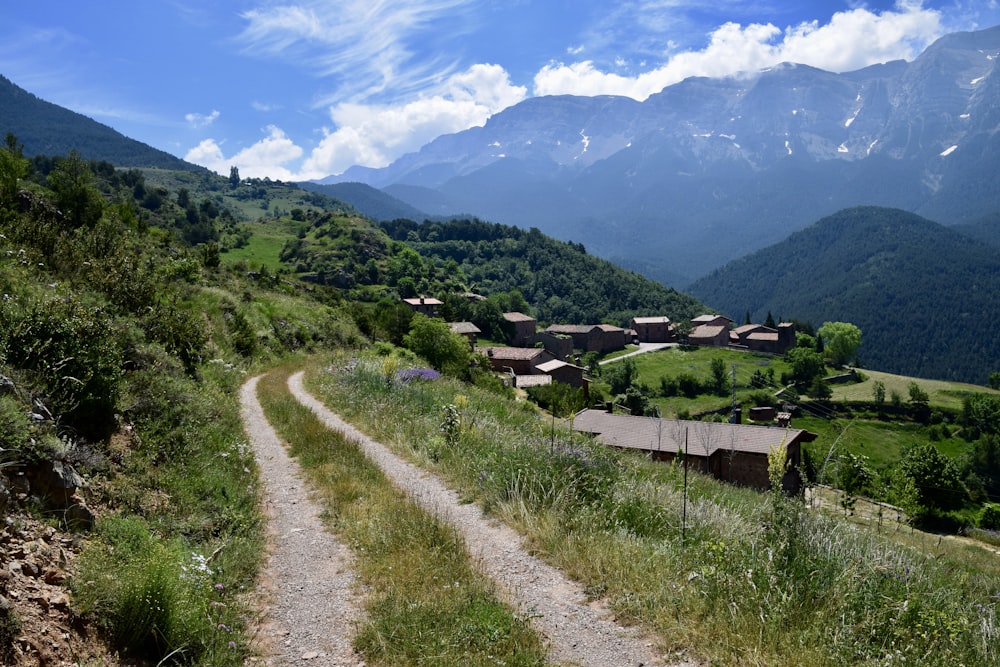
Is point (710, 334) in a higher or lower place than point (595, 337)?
higher

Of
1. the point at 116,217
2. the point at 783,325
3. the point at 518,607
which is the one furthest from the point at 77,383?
the point at 783,325

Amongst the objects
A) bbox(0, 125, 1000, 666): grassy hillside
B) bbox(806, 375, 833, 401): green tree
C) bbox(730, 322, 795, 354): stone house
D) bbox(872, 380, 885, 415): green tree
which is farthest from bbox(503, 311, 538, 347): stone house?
bbox(0, 125, 1000, 666): grassy hillside

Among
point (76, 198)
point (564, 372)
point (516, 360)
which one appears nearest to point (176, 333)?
point (76, 198)

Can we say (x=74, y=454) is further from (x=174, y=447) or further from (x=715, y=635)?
(x=715, y=635)

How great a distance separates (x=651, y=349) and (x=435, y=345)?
82.9m

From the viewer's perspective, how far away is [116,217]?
87.5 feet

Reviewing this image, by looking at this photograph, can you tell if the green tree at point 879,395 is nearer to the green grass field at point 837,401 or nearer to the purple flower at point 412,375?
the green grass field at point 837,401

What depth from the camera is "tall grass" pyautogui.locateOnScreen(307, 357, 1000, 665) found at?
13.9 feet

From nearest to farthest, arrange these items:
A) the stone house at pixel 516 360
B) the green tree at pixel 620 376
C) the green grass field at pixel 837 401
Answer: the green grass field at pixel 837 401 → the stone house at pixel 516 360 → the green tree at pixel 620 376

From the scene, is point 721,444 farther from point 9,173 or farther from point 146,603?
point 9,173

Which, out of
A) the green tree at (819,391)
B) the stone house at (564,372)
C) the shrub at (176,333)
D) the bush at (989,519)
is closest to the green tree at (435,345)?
the shrub at (176,333)

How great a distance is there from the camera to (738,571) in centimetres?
508

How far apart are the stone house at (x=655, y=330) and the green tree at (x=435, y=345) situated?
3682 inches

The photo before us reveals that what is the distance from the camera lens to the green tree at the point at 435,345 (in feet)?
117
